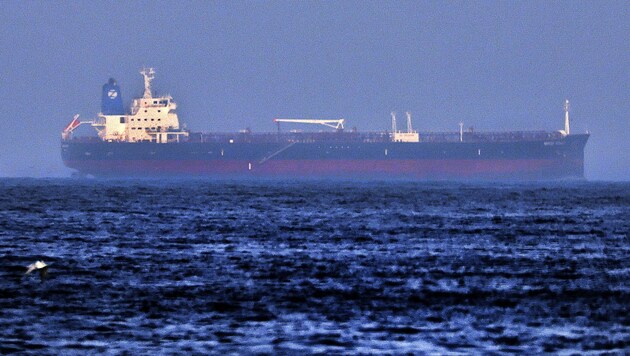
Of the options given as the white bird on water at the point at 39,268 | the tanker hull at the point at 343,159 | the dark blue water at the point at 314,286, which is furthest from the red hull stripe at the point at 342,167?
the white bird on water at the point at 39,268

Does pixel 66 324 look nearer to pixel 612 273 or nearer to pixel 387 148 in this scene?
pixel 612 273

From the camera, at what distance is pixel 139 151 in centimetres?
12638

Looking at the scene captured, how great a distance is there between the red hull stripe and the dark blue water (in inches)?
2856

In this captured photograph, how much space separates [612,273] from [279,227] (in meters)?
18.1

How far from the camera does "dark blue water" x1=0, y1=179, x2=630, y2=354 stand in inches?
728

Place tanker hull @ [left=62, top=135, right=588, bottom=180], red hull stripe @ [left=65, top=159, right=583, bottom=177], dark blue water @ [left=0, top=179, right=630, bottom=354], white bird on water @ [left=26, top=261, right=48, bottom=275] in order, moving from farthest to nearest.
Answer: red hull stripe @ [left=65, top=159, right=583, bottom=177]
tanker hull @ [left=62, top=135, right=588, bottom=180]
white bird on water @ [left=26, top=261, right=48, bottom=275]
dark blue water @ [left=0, top=179, right=630, bottom=354]

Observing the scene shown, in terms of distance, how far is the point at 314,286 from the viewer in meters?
24.9

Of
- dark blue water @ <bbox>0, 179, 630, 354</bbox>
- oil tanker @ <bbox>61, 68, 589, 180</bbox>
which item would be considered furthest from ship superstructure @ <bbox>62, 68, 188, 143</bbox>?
dark blue water @ <bbox>0, 179, 630, 354</bbox>

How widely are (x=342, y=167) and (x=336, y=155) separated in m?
2.19

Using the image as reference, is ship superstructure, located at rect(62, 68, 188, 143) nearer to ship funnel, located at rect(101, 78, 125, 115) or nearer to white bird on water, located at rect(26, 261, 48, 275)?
ship funnel, located at rect(101, 78, 125, 115)

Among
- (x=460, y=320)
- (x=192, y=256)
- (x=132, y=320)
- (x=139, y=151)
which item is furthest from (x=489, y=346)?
(x=139, y=151)

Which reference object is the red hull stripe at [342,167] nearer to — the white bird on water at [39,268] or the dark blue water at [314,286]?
the dark blue water at [314,286]

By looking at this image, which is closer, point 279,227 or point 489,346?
point 489,346

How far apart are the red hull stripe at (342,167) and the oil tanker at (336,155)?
4.1 inches
